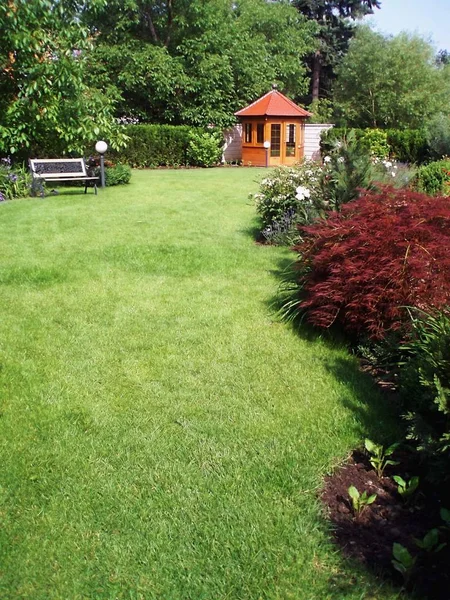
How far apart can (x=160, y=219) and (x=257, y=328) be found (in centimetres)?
475

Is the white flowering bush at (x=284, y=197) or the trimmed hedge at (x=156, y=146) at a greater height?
the trimmed hedge at (x=156, y=146)

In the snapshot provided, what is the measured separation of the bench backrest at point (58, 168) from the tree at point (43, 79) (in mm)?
474

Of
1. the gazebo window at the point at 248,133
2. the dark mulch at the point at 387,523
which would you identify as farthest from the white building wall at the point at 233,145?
the dark mulch at the point at 387,523

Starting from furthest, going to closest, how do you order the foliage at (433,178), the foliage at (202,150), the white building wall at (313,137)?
the white building wall at (313,137) < the foliage at (202,150) < the foliage at (433,178)

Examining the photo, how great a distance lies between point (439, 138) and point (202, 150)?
329 inches

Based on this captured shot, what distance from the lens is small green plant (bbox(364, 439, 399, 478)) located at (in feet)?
7.94

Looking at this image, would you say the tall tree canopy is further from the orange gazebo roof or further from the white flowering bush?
the white flowering bush

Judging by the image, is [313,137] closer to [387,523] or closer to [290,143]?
[290,143]

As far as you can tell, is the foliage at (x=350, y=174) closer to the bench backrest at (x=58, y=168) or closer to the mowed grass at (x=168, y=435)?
the mowed grass at (x=168, y=435)

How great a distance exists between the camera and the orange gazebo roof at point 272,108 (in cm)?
1995

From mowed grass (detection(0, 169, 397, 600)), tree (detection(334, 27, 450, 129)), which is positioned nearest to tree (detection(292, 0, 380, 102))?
tree (detection(334, 27, 450, 129))

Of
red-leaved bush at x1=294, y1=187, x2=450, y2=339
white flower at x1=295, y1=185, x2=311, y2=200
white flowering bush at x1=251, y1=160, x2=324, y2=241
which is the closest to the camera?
red-leaved bush at x1=294, y1=187, x2=450, y2=339

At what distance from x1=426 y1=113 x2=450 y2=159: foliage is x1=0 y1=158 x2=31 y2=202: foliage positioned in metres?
11.8

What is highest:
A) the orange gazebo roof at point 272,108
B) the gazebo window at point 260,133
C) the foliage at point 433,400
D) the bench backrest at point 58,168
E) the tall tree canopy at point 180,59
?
the tall tree canopy at point 180,59
